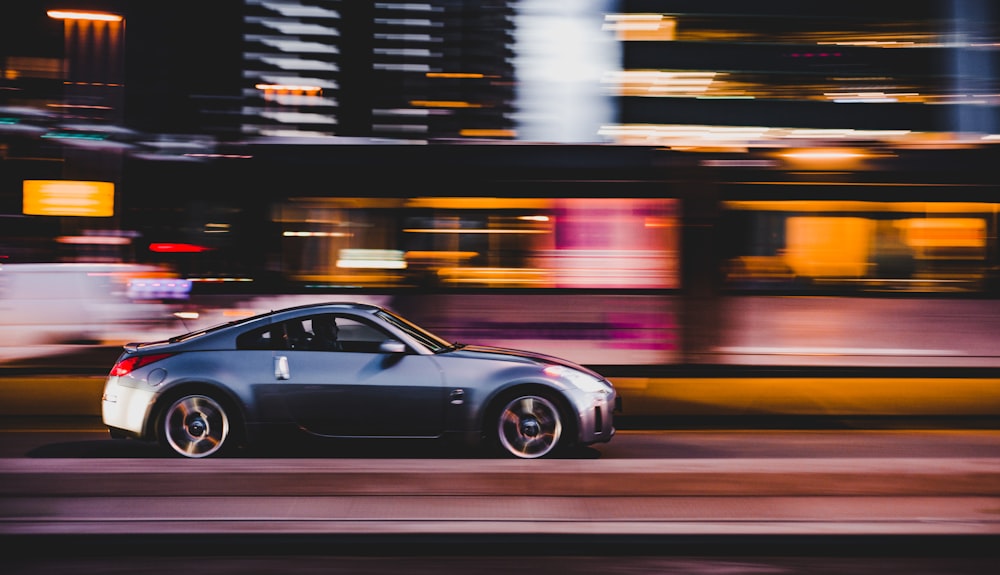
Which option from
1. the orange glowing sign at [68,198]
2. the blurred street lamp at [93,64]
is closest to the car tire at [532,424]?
the orange glowing sign at [68,198]

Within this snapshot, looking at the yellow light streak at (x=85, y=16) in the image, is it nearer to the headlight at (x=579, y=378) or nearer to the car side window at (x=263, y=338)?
the car side window at (x=263, y=338)

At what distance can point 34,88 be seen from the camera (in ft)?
44.1

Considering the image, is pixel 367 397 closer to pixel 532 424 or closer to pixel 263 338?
pixel 263 338

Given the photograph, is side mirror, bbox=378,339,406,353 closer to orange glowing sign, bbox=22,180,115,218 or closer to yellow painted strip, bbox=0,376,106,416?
yellow painted strip, bbox=0,376,106,416

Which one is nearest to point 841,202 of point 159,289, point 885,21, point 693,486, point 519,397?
point 885,21

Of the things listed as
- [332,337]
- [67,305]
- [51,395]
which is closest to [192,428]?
[332,337]

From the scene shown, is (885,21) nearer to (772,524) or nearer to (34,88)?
(772,524)

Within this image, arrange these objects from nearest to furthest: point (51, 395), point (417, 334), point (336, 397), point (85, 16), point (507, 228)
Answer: point (336, 397), point (417, 334), point (51, 395), point (507, 228), point (85, 16)

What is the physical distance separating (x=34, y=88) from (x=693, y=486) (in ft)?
37.5

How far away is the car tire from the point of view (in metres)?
7.50

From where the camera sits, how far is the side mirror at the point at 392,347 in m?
7.48

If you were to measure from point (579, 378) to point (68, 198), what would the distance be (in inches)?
304

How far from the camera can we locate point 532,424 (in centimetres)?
752

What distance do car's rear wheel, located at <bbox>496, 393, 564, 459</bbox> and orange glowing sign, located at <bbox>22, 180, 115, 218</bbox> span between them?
6781 mm
